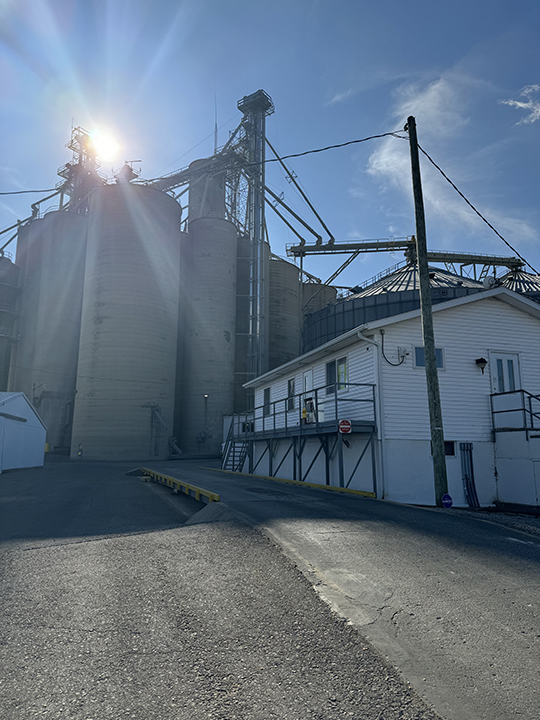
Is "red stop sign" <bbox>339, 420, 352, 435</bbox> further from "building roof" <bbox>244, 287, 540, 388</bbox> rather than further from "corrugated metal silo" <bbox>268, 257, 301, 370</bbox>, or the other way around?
"corrugated metal silo" <bbox>268, 257, 301, 370</bbox>

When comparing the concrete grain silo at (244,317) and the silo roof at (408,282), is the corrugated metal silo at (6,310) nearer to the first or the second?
the concrete grain silo at (244,317)

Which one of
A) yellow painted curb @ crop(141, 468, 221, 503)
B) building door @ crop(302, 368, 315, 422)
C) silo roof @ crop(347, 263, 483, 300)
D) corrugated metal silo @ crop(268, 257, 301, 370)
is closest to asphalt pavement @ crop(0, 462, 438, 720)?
yellow painted curb @ crop(141, 468, 221, 503)

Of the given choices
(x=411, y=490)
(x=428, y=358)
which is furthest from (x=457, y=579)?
(x=411, y=490)

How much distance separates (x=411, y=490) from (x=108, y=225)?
37.9 m

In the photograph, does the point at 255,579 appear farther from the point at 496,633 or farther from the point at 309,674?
the point at 496,633

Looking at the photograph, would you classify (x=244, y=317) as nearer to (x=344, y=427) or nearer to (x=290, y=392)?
(x=290, y=392)

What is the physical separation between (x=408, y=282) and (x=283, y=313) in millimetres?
20344

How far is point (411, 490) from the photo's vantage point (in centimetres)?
1714

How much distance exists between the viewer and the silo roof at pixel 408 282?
117 ft

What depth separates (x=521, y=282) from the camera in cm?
4119

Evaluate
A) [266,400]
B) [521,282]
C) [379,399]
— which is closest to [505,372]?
[379,399]

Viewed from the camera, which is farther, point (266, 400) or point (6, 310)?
point (6, 310)

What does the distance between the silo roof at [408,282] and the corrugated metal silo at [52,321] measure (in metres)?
29.3

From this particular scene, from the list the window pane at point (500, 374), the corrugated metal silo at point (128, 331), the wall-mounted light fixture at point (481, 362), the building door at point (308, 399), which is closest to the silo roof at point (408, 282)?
the building door at point (308, 399)
